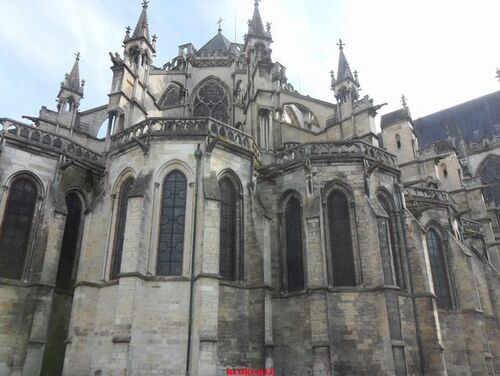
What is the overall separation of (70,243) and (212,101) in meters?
14.4

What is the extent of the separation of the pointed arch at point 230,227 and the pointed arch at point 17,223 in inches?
281

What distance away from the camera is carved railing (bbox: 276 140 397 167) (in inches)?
701

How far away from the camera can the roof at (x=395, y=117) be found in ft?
93.9

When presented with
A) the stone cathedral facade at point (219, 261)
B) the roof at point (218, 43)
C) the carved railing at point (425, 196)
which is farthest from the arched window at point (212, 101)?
the carved railing at point (425, 196)

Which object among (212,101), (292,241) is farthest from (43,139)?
(212,101)

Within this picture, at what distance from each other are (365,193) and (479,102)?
98.7 feet

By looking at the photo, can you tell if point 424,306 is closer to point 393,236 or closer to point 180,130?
point 393,236

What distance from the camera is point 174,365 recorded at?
13.3 metres

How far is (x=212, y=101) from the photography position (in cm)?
2925

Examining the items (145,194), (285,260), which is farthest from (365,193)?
(145,194)

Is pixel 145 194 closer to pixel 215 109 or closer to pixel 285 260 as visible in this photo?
pixel 285 260

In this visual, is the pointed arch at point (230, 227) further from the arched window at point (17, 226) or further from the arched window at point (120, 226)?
the arched window at point (17, 226)

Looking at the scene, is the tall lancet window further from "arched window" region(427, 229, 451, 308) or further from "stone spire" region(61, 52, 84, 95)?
"stone spire" region(61, 52, 84, 95)

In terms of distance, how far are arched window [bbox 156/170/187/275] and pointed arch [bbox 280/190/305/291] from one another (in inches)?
170
